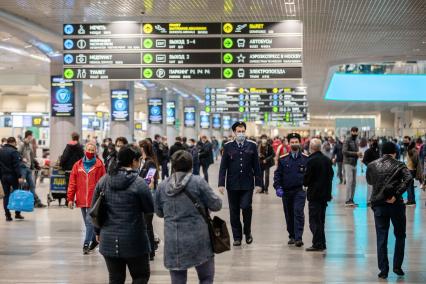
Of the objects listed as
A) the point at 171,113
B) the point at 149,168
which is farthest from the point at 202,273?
the point at 171,113

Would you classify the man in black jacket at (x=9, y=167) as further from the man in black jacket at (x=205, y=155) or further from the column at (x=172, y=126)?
the column at (x=172, y=126)

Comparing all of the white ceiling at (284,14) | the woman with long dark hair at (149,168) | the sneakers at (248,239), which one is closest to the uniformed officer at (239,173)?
the sneakers at (248,239)

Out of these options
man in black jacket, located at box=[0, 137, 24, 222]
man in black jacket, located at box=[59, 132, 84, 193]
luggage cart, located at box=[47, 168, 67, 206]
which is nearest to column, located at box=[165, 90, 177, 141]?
luggage cart, located at box=[47, 168, 67, 206]

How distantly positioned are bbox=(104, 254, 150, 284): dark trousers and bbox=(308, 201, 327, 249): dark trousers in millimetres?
5224

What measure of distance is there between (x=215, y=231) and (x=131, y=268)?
30.2 inches

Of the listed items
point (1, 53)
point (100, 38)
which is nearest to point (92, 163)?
point (100, 38)

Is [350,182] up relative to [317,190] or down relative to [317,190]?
down

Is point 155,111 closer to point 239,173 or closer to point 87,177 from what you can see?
point 239,173

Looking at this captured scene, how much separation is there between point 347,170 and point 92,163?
9.44 meters

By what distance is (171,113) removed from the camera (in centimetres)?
4550

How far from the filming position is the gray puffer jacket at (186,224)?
19.7ft

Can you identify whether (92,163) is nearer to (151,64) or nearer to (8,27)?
(151,64)

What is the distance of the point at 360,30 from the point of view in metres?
19.8

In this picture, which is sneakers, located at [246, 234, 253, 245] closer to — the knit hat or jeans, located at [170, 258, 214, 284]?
jeans, located at [170, 258, 214, 284]
